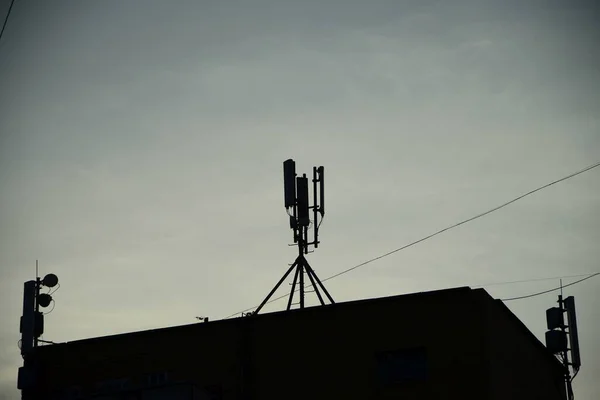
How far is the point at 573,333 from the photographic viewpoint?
47.7 meters

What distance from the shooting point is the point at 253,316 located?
128ft

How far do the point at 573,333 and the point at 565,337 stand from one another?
214cm

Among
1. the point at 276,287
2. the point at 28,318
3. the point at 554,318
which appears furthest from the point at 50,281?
the point at 554,318

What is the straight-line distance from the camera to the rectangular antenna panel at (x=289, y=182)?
41906 millimetres

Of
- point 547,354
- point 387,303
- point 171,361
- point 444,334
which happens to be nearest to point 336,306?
point 387,303

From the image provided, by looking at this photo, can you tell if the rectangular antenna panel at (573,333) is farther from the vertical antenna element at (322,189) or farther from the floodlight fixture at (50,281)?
the floodlight fixture at (50,281)

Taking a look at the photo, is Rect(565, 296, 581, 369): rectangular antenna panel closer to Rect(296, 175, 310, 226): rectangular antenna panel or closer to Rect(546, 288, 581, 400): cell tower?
Rect(546, 288, 581, 400): cell tower

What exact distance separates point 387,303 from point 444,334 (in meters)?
2.46

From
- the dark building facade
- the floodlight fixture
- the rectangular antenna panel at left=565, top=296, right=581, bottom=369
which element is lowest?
the dark building facade

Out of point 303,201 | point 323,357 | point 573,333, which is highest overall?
point 303,201

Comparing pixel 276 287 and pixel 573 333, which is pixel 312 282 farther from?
pixel 573 333

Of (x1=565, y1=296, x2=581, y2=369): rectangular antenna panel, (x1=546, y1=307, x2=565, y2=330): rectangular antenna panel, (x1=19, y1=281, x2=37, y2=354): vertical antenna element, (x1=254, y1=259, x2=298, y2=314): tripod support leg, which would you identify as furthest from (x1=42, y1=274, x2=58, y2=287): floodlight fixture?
(x1=565, y1=296, x2=581, y2=369): rectangular antenna panel

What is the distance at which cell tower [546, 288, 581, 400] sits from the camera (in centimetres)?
4516

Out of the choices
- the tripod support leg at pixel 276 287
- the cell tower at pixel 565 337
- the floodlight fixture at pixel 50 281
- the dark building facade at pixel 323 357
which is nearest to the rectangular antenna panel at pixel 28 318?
the floodlight fixture at pixel 50 281
